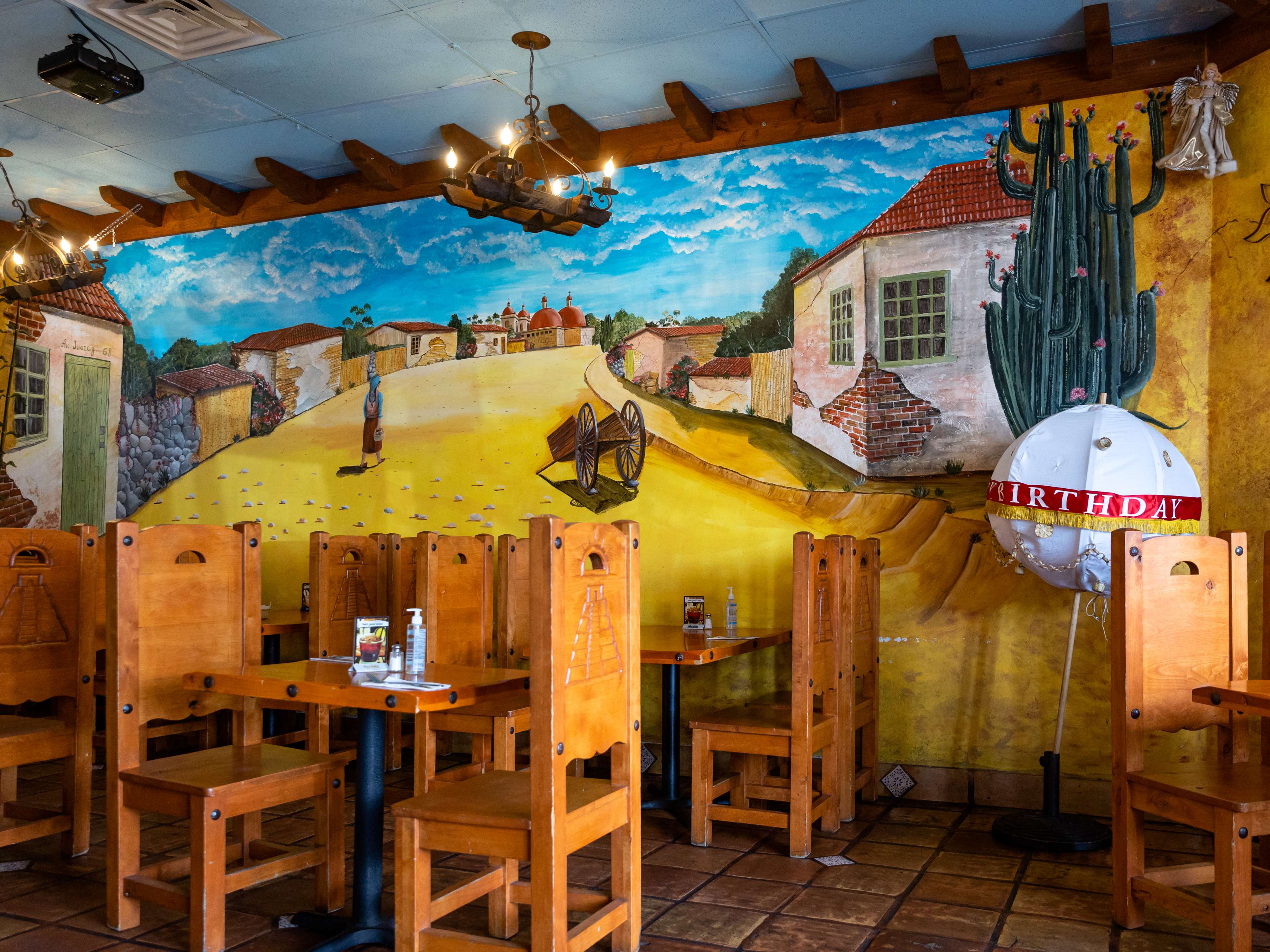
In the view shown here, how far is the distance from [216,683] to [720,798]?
99.3 inches

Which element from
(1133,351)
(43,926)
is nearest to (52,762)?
(43,926)

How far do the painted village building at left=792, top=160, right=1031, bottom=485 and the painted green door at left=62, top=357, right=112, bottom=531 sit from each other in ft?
16.5

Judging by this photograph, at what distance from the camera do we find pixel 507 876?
298 cm

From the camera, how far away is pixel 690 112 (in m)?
5.24

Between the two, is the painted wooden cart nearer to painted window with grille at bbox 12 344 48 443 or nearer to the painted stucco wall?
the painted stucco wall

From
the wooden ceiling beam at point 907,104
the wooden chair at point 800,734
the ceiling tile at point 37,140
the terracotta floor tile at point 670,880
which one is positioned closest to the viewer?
the terracotta floor tile at point 670,880

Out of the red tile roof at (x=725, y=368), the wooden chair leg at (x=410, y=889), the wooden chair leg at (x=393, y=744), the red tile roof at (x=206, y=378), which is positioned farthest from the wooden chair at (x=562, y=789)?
the red tile roof at (x=206, y=378)

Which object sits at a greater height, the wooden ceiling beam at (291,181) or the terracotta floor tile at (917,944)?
the wooden ceiling beam at (291,181)

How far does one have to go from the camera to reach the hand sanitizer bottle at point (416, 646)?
3047 mm

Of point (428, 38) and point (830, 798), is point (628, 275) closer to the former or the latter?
point (428, 38)

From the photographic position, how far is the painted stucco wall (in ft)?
22.7

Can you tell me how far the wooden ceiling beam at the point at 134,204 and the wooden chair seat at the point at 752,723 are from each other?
18.1 ft

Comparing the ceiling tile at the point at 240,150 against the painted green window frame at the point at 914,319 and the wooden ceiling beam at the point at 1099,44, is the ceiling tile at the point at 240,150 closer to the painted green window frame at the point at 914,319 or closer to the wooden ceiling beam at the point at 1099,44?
the painted green window frame at the point at 914,319

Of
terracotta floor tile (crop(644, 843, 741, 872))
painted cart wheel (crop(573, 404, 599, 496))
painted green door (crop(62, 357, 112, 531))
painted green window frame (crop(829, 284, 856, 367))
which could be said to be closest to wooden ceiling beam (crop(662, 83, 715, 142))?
painted green window frame (crop(829, 284, 856, 367))
